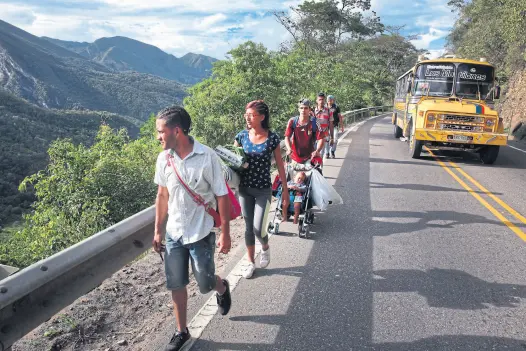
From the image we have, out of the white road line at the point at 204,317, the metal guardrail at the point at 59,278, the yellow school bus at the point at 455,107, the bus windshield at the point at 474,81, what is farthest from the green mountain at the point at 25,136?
the metal guardrail at the point at 59,278

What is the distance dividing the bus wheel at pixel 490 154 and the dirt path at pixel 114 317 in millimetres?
9922

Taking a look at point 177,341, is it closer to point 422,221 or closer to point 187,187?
point 187,187

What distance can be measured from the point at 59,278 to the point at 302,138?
3.68 meters

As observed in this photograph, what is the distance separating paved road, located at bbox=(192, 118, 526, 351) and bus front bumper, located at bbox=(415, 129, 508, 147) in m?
3.40

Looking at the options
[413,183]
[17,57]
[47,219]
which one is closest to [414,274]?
[413,183]

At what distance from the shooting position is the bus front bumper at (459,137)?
10734 millimetres

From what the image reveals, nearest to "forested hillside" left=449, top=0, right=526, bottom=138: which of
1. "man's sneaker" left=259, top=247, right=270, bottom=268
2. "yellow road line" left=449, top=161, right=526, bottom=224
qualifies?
"yellow road line" left=449, top=161, right=526, bottom=224

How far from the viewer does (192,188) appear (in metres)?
2.93

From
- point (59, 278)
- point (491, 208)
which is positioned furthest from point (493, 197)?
point (59, 278)

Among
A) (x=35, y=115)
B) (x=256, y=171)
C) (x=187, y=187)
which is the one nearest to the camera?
(x=187, y=187)

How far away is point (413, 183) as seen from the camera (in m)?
8.88

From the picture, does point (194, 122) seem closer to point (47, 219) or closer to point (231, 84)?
point (231, 84)

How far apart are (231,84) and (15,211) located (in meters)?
29.2

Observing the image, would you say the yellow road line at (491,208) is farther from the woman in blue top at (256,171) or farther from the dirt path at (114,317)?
the dirt path at (114,317)
